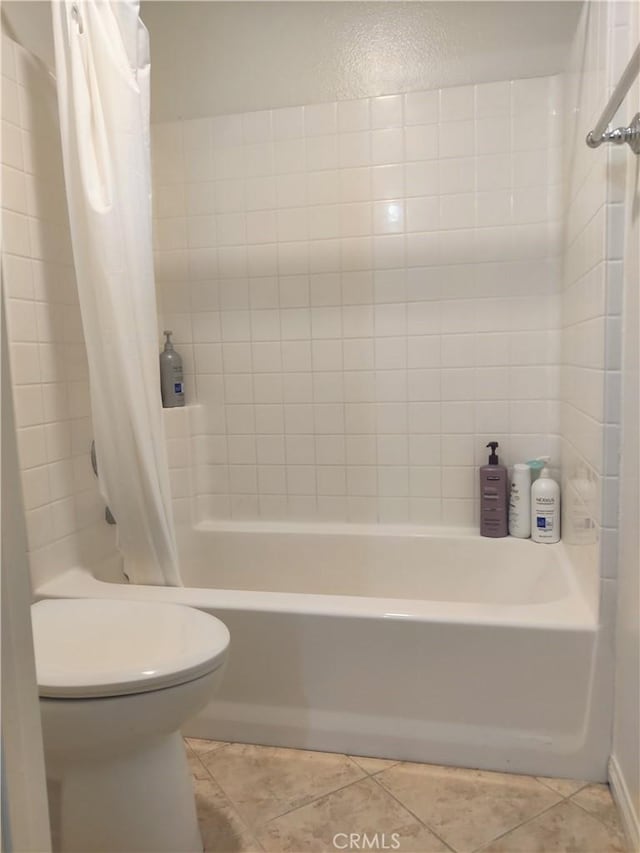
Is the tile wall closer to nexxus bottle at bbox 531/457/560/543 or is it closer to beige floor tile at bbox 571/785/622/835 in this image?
nexxus bottle at bbox 531/457/560/543

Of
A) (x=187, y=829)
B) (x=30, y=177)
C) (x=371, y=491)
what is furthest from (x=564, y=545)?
(x=30, y=177)

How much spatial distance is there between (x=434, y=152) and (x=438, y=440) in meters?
0.97

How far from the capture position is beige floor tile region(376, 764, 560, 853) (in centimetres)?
134

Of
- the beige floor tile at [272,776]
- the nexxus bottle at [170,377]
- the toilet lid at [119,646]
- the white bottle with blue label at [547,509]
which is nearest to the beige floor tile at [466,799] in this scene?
the beige floor tile at [272,776]

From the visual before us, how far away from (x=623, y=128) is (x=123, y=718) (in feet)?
4.88

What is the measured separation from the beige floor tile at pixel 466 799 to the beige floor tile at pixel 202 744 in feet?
1.47

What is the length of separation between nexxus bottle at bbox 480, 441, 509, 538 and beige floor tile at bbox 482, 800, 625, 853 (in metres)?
0.86

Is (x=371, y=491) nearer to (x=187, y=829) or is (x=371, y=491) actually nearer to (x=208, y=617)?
(x=208, y=617)

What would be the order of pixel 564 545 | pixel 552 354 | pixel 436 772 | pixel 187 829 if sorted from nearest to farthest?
pixel 187 829 → pixel 436 772 → pixel 564 545 → pixel 552 354

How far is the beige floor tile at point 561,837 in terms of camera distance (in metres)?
1.28

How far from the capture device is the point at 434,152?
6.76 ft

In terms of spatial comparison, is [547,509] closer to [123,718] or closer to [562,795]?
[562,795]

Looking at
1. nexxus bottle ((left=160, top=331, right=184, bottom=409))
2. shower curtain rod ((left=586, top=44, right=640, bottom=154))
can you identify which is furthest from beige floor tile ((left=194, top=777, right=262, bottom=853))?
shower curtain rod ((left=586, top=44, right=640, bottom=154))

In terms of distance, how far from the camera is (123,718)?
1146 mm
